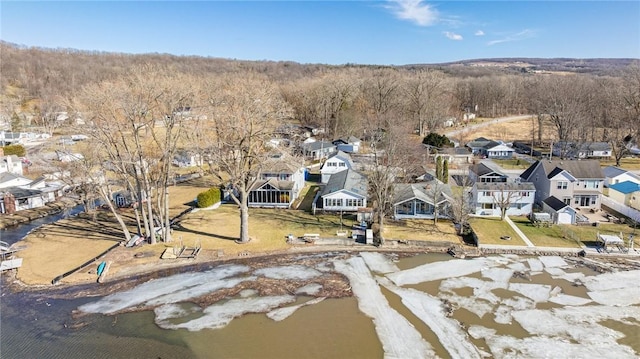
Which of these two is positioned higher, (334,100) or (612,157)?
(334,100)

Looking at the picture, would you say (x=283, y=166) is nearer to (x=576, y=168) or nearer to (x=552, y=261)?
(x=552, y=261)

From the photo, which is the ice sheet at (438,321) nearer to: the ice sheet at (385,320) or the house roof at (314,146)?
the ice sheet at (385,320)

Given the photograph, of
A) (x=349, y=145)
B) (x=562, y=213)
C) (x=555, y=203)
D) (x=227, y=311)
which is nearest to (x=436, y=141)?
(x=349, y=145)

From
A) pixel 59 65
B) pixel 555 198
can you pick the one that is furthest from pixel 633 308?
pixel 59 65

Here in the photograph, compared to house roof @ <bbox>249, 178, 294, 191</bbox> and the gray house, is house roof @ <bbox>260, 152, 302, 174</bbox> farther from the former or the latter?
the gray house


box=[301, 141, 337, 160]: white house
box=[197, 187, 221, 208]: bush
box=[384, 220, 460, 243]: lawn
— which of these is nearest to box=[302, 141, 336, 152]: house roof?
box=[301, 141, 337, 160]: white house

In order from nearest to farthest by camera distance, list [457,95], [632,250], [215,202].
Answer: [632,250] → [215,202] → [457,95]

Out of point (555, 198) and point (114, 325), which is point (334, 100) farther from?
point (114, 325)
